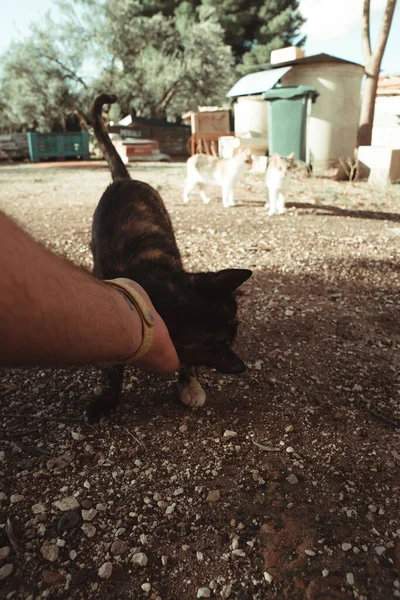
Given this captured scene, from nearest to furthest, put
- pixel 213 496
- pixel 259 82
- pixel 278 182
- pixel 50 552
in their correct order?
pixel 50 552, pixel 213 496, pixel 278 182, pixel 259 82

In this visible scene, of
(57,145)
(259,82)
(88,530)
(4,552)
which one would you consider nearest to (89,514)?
(88,530)

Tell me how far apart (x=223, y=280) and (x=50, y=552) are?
3.51 feet

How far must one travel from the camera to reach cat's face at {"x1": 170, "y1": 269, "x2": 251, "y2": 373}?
5.29 ft

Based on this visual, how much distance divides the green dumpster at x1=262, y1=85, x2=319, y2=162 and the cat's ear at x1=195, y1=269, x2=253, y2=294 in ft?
30.0

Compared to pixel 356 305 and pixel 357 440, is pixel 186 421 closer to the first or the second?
pixel 357 440

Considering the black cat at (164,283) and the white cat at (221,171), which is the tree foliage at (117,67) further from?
the black cat at (164,283)

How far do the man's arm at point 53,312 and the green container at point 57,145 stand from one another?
17175mm

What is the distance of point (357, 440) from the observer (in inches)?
69.0

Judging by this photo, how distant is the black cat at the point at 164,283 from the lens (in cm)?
163

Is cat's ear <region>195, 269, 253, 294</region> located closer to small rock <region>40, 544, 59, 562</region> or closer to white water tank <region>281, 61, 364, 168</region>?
small rock <region>40, 544, 59, 562</region>

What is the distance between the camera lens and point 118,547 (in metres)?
1.32

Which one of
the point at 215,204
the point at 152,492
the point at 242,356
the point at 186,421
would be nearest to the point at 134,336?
the point at 152,492

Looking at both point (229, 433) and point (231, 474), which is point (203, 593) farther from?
point (229, 433)

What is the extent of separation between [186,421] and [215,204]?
18.2 feet
